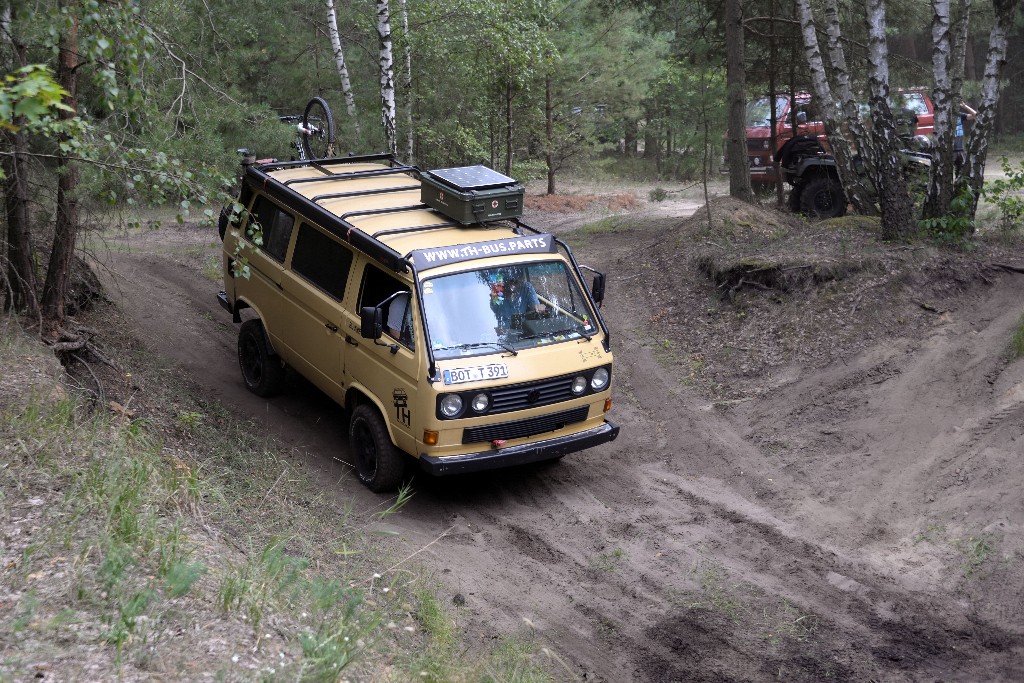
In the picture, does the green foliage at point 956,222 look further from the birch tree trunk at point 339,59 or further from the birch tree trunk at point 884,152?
the birch tree trunk at point 339,59

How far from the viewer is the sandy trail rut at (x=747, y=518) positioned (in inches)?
247

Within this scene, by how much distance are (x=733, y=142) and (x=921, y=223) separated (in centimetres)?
479

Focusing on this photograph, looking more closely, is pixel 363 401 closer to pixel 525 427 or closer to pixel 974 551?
pixel 525 427

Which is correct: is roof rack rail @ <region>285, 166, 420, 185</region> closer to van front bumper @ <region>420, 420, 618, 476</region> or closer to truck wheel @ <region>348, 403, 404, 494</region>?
truck wheel @ <region>348, 403, 404, 494</region>

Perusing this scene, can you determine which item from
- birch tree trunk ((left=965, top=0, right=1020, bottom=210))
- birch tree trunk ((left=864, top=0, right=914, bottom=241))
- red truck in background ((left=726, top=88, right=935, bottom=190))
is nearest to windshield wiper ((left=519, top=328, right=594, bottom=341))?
birch tree trunk ((left=864, top=0, right=914, bottom=241))

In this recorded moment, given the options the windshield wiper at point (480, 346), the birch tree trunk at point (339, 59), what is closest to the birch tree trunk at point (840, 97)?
the windshield wiper at point (480, 346)

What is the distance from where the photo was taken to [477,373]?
774 centimetres

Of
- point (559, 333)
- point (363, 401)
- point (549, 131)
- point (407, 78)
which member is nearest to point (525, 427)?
point (559, 333)

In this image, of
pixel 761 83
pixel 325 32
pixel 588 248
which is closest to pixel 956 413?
pixel 588 248

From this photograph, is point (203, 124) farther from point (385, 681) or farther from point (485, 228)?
point (385, 681)

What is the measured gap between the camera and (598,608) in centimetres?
674

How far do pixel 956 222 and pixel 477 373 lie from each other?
22.6 ft

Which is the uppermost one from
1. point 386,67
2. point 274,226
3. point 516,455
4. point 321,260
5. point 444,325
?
point 386,67

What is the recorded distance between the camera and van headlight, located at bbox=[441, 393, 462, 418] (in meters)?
7.64
